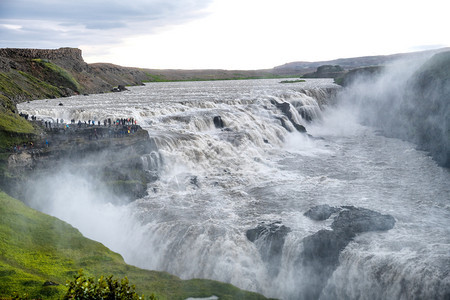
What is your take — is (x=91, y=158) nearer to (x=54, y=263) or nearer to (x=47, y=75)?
(x=54, y=263)

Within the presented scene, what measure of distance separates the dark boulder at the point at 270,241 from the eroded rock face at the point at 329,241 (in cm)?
149

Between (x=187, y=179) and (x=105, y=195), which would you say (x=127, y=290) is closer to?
(x=105, y=195)

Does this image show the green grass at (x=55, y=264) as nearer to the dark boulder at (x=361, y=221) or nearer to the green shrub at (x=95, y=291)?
the green shrub at (x=95, y=291)

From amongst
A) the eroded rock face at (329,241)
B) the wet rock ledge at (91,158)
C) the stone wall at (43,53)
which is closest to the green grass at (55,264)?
the eroded rock face at (329,241)

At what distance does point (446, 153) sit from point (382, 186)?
11.8 m

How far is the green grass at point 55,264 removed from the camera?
55.1 ft

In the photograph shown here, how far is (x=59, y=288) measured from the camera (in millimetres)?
16297

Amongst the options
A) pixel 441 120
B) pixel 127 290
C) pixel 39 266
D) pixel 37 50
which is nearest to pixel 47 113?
pixel 39 266

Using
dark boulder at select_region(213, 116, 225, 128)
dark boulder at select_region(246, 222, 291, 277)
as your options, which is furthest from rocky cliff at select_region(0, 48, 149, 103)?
dark boulder at select_region(246, 222, 291, 277)

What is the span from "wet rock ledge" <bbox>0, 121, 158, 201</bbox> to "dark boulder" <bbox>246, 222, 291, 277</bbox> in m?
12.4

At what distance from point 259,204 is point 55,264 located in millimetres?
15747

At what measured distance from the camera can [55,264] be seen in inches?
773

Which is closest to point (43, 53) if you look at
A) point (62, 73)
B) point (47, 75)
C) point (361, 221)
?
point (62, 73)

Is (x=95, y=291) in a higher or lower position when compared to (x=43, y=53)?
lower
